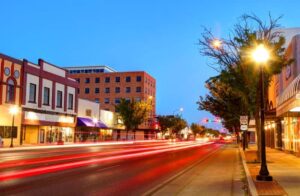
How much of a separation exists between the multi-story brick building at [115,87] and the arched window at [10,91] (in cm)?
6444

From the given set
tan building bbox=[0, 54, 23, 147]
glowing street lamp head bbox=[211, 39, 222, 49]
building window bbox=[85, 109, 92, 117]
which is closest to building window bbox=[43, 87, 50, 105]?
tan building bbox=[0, 54, 23, 147]

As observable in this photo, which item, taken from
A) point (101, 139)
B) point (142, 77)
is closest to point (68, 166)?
point (101, 139)

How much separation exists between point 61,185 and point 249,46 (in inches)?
613

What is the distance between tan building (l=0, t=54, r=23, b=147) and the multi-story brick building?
63653mm

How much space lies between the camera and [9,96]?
48719 mm

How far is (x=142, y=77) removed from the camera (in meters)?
114

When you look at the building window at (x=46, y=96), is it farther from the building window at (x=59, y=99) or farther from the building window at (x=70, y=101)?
the building window at (x=70, y=101)

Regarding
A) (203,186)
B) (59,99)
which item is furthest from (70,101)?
(203,186)

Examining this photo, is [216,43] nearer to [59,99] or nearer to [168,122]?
[59,99]

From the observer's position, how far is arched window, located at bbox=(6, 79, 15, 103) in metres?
48.3

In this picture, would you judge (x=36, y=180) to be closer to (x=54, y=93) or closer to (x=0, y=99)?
(x=0, y=99)

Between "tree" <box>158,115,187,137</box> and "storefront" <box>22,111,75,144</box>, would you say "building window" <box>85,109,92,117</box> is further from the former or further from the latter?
"tree" <box>158,115,187,137</box>

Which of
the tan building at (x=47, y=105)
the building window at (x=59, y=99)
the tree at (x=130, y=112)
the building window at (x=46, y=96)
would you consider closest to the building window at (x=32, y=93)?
the tan building at (x=47, y=105)

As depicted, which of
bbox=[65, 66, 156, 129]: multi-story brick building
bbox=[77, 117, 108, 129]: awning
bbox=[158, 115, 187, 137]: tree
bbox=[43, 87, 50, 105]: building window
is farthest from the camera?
bbox=[158, 115, 187, 137]: tree
